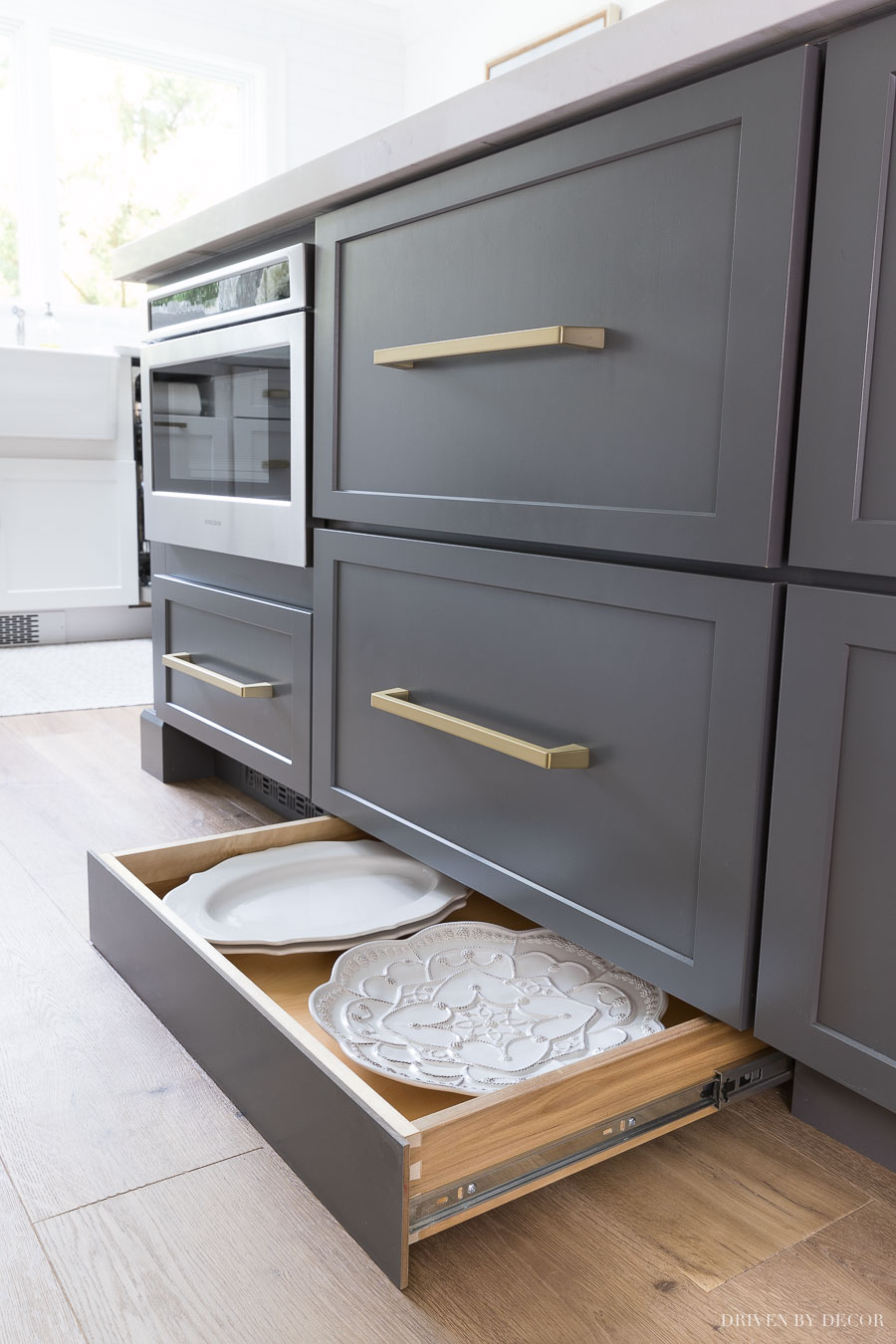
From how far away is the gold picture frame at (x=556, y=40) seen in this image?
3275mm

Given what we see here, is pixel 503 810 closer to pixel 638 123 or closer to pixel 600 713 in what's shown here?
pixel 600 713

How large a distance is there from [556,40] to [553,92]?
116 inches

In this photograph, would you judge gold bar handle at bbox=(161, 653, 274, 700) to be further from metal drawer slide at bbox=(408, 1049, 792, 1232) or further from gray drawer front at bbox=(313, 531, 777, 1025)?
metal drawer slide at bbox=(408, 1049, 792, 1232)

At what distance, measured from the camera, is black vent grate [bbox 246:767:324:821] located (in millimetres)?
1729

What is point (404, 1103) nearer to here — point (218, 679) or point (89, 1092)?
point (89, 1092)

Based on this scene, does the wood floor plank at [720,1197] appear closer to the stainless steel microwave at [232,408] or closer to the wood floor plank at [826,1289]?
the wood floor plank at [826,1289]

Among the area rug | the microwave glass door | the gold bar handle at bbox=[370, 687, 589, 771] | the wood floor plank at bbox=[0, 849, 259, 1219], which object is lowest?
the wood floor plank at bbox=[0, 849, 259, 1219]

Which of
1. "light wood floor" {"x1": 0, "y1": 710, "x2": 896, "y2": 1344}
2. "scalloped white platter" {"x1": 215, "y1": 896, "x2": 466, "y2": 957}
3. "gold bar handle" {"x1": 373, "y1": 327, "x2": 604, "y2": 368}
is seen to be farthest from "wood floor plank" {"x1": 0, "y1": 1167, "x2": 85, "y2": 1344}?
"gold bar handle" {"x1": 373, "y1": 327, "x2": 604, "y2": 368}

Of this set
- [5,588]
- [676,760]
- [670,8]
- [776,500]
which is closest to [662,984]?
[676,760]

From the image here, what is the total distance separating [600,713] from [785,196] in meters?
0.45

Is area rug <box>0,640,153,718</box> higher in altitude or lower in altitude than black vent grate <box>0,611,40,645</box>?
lower

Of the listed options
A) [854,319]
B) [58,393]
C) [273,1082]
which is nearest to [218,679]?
[273,1082]

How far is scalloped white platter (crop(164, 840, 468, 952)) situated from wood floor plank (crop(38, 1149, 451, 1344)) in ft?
0.97

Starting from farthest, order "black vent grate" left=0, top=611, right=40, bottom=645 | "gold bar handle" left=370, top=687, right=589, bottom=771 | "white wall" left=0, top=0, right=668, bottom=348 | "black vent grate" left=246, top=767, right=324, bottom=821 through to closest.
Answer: "white wall" left=0, top=0, right=668, bottom=348
"black vent grate" left=0, top=611, right=40, bottom=645
"black vent grate" left=246, top=767, right=324, bottom=821
"gold bar handle" left=370, top=687, right=589, bottom=771
